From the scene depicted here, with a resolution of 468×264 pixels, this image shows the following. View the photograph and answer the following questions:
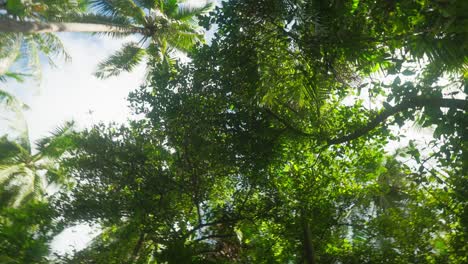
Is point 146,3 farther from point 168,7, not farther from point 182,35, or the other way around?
point 182,35

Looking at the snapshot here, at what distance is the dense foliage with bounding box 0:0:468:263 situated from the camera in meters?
5.20

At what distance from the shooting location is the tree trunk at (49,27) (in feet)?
29.9

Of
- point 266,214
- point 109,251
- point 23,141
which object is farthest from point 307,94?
point 23,141

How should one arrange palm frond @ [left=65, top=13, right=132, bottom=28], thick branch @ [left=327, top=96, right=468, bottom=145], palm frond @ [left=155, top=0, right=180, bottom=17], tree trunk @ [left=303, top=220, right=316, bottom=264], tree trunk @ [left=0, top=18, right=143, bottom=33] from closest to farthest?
thick branch @ [left=327, top=96, right=468, bottom=145]
tree trunk @ [left=303, top=220, right=316, bottom=264]
tree trunk @ [left=0, top=18, right=143, bottom=33]
palm frond @ [left=65, top=13, right=132, bottom=28]
palm frond @ [left=155, top=0, right=180, bottom=17]

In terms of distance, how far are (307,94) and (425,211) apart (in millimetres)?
3727

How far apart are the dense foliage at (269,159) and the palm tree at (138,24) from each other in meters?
6.75

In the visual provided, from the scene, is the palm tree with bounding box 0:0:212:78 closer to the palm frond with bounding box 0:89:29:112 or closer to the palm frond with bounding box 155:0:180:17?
the palm frond with bounding box 155:0:180:17

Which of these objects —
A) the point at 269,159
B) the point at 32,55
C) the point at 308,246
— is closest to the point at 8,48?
the point at 32,55

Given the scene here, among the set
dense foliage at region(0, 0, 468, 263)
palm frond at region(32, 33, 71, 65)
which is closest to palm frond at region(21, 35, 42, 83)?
palm frond at region(32, 33, 71, 65)

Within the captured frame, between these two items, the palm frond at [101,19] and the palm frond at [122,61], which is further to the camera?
the palm frond at [122,61]

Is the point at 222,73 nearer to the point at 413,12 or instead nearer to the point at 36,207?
the point at 413,12

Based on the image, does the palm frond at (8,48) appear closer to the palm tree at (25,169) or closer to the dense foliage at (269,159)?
the palm tree at (25,169)

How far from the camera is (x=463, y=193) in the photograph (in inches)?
207

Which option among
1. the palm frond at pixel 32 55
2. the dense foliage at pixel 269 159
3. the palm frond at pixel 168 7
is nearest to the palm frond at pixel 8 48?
the palm frond at pixel 32 55
